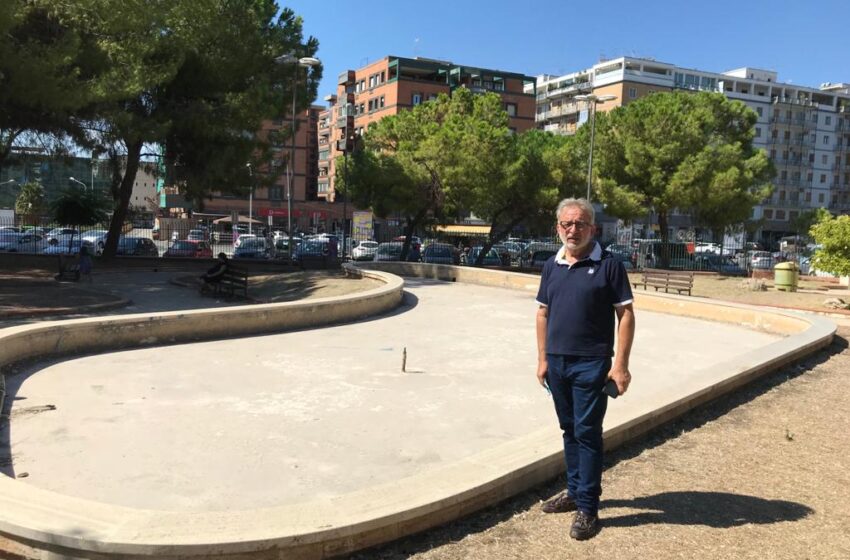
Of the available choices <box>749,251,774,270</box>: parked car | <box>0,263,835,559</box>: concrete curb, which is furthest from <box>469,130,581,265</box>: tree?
<box>0,263,835,559</box>: concrete curb

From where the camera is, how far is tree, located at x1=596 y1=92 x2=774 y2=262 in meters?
28.8

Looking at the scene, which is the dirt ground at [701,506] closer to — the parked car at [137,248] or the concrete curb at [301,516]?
the concrete curb at [301,516]

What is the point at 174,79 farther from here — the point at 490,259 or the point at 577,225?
the point at 577,225

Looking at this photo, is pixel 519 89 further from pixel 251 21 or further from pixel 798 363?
pixel 798 363

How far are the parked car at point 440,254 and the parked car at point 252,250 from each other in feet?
22.5

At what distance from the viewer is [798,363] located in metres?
8.48

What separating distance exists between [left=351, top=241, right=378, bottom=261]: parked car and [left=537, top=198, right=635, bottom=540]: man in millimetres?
27195

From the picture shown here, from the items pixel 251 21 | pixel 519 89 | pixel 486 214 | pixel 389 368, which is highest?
pixel 519 89

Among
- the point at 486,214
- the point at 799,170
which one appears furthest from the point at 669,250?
the point at 799,170

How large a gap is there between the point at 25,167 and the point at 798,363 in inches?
969

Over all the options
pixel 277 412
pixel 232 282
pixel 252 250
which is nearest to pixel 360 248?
pixel 252 250

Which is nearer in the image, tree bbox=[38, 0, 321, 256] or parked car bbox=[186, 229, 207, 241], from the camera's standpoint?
tree bbox=[38, 0, 321, 256]

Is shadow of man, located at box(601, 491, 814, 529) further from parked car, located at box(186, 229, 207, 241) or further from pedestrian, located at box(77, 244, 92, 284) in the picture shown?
parked car, located at box(186, 229, 207, 241)

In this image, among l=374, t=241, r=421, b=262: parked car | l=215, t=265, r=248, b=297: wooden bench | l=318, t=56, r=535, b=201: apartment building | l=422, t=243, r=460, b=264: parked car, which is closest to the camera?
l=215, t=265, r=248, b=297: wooden bench
